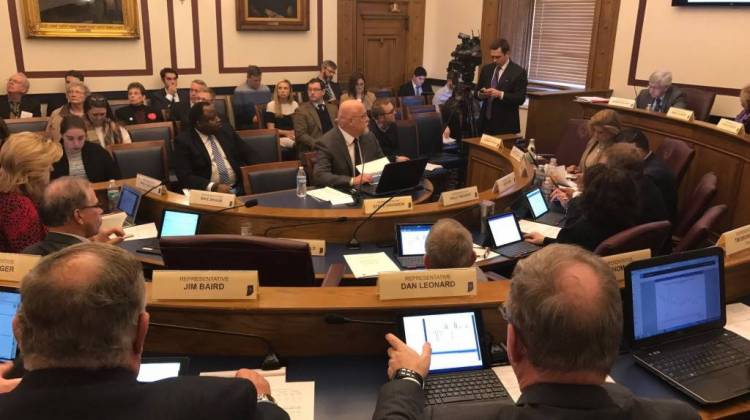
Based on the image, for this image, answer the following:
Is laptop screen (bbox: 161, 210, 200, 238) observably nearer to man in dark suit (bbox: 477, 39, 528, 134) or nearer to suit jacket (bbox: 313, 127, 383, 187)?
suit jacket (bbox: 313, 127, 383, 187)

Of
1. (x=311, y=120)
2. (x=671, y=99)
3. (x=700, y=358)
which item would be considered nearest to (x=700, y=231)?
(x=700, y=358)

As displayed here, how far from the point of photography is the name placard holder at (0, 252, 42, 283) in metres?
1.90

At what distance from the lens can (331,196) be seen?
3715 mm

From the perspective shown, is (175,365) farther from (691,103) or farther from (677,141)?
(691,103)

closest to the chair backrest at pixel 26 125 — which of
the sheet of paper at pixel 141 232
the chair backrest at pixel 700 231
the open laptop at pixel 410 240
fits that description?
the sheet of paper at pixel 141 232

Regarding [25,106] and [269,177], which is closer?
[269,177]

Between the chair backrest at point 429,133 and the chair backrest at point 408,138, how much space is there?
0.23m

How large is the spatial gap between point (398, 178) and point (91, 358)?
2.72m

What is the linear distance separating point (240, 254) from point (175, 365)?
0.63 m

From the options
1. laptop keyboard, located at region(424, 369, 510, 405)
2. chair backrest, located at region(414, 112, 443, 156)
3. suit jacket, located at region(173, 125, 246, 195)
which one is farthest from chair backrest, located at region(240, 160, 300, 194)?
laptop keyboard, located at region(424, 369, 510, 405)

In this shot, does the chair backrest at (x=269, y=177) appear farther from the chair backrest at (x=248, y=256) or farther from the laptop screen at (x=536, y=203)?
the chair backrest at (x=248, y=256)

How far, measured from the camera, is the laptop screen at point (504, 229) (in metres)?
3.16

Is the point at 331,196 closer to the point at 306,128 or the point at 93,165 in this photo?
the point at 93,165

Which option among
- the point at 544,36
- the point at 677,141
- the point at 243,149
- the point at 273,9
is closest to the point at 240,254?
the point at 243,149
